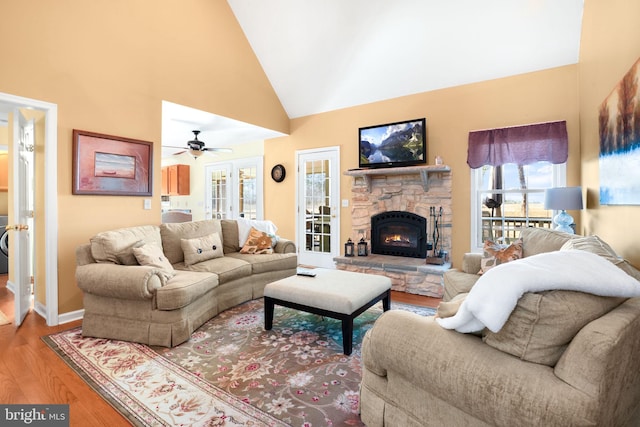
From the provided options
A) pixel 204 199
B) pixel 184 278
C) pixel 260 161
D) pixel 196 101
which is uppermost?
pixel 196 101

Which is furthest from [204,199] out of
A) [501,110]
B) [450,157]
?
[501,110]

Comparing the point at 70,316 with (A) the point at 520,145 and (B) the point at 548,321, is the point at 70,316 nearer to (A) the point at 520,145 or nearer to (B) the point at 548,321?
(B) the point at 548,321

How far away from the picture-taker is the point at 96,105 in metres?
3.33

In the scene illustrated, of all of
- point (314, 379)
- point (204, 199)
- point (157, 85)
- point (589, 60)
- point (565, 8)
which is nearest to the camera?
point (314, 379)

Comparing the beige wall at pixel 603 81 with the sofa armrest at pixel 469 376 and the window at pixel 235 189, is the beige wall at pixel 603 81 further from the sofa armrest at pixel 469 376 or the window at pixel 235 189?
the window at pixel 235 189

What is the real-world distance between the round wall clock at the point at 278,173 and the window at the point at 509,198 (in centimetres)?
324

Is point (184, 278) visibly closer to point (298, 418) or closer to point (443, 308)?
point (298, 418)

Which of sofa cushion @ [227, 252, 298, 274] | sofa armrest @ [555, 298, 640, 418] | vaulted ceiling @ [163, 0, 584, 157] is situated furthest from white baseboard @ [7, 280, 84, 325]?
sofa armrest @ [555, 298, 640, 418]

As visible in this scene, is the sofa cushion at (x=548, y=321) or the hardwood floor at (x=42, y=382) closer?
the sofa cushion at (x=548, y=321)

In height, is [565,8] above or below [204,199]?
above

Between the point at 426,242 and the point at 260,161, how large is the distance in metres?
3.56

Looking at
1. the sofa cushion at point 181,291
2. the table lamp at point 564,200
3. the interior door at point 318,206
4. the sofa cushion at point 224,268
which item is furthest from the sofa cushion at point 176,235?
the table lamp at point 564,200

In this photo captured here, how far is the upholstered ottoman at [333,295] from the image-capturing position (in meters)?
2.42

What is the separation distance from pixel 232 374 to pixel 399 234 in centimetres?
322
